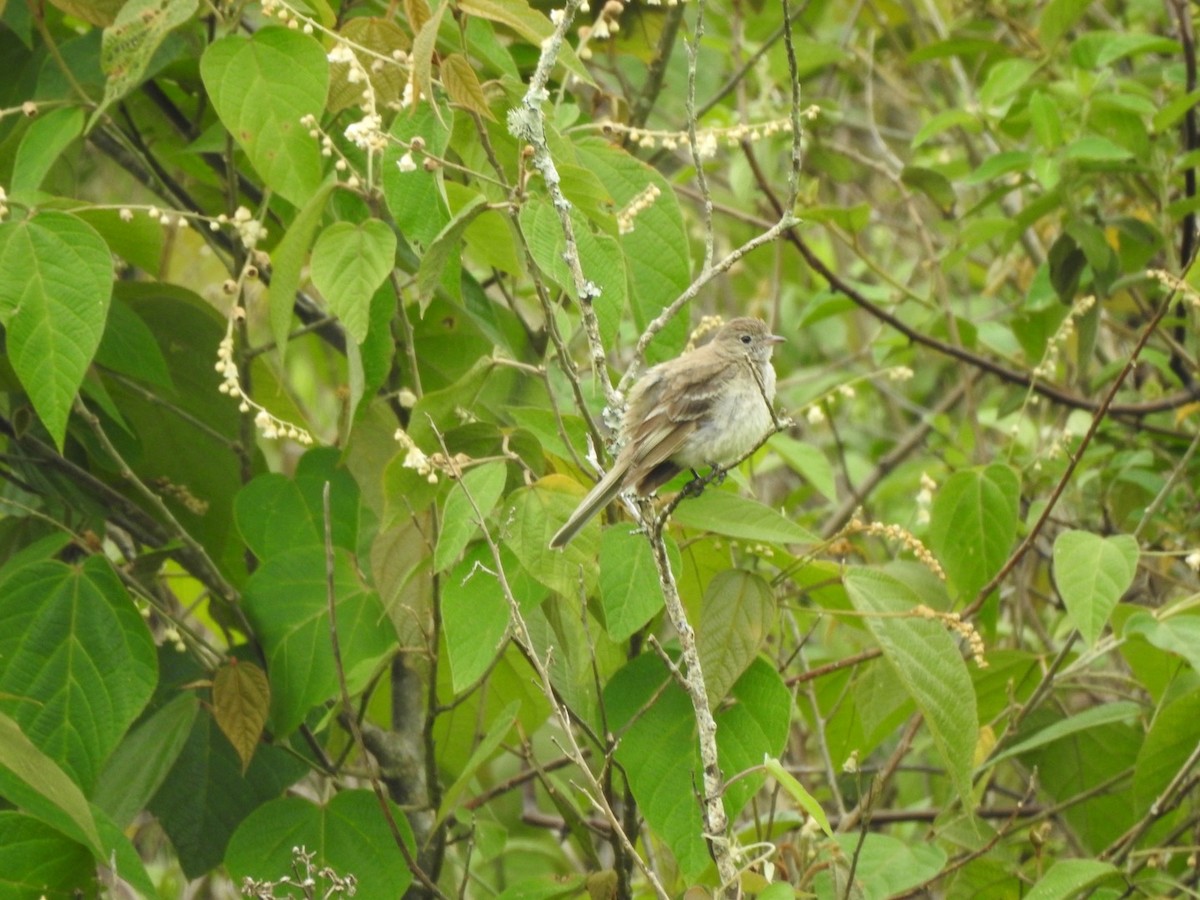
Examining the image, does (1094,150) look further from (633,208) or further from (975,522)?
(633,208)

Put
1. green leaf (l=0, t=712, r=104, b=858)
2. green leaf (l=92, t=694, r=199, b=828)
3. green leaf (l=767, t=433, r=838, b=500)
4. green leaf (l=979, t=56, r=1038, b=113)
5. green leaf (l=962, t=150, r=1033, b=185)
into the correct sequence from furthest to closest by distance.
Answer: green leaf (l=979, t=56, r=1038, b=113) < green leaf (l=962, t=150, r=1033, b=185) < green leaf (l=767, t=433, r=838, b=500) < green leaf (l=92, t=694, r=199, b=828) < green leaf (l=0, t=712, r=104, b=858)

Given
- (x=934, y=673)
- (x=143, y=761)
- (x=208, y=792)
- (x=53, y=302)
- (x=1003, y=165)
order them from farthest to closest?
(x=1003, y=165) → (x=208, y=792) → (x=143, y=761) → (x=934, y=673) → (x=53, y=302)

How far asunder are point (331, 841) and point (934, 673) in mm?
1538

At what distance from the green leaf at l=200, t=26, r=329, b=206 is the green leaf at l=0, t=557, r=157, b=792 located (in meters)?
1.05

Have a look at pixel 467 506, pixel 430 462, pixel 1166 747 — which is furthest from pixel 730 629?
pixel 1166 747

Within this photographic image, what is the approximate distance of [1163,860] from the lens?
12.8 feet

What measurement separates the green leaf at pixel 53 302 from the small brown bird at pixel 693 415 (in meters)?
1.29

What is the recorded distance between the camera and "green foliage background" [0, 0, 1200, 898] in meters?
3.16

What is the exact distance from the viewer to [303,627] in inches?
145

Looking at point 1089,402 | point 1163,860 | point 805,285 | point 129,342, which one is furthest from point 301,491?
point 805,285

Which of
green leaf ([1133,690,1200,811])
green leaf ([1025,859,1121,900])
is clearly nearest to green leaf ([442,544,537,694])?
green leaf ([1025,859,1121,900])

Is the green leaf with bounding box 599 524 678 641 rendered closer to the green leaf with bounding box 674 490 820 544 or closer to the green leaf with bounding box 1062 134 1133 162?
the green leaf with bounding box 674 490 820 544

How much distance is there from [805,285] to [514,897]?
21.6 ft

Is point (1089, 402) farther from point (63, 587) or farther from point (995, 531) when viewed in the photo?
point (63, 587)
